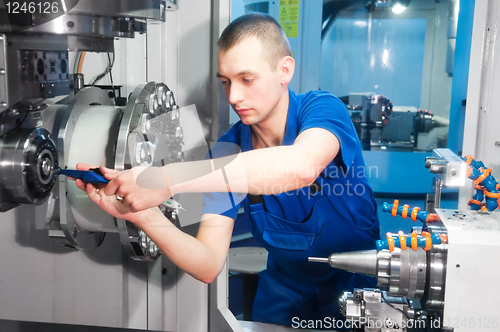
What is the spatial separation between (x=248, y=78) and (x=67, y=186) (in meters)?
0.52

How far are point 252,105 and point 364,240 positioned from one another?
0.56 m

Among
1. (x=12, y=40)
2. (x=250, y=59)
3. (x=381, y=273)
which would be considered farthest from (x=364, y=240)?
(x=12, y=40)

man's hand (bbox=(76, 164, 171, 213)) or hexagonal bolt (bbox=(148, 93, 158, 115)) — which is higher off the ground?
hexagonal bolt (bbox=(148, 93, 158, 115))

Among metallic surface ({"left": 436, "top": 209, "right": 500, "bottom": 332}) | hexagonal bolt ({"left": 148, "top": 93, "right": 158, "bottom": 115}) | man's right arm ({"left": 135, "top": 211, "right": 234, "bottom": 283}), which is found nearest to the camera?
metallic surface ({"left": 436, "top": 209, "right": 500, "bottom": 332})

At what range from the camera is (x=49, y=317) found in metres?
1.39

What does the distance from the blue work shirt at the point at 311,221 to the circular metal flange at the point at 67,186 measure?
359mm

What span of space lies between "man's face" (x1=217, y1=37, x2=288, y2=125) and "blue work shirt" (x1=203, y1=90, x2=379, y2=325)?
12 centimetres

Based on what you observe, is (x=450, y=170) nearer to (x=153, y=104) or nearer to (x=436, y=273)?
(x=436, y=273)

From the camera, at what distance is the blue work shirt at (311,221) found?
127cm

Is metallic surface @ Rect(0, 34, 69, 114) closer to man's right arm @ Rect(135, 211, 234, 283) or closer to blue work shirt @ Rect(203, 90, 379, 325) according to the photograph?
man's right arm @ Rect(135, 211, 234, 283)

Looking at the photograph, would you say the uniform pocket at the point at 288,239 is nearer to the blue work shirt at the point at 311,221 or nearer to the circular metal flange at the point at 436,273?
the blue work shirt at the point at 311,221

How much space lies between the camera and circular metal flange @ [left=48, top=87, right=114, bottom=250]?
1.05m

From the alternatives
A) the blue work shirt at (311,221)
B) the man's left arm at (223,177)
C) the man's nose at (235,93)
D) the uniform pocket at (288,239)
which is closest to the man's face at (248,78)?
the man's nose at (235,93)

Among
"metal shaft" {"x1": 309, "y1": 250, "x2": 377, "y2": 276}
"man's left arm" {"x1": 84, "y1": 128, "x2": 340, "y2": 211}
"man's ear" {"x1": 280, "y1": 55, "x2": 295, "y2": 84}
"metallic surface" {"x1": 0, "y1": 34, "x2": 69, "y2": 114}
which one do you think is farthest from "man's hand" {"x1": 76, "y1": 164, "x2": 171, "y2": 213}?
"man's ear" {"x1": 280, "y1": 55, "x2": 295, "y2": 84}
